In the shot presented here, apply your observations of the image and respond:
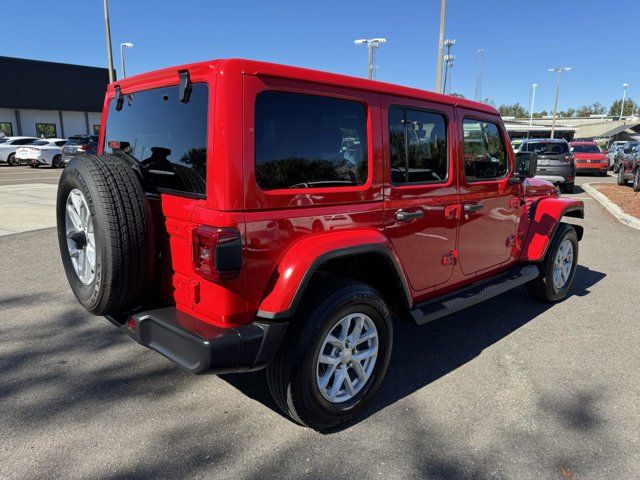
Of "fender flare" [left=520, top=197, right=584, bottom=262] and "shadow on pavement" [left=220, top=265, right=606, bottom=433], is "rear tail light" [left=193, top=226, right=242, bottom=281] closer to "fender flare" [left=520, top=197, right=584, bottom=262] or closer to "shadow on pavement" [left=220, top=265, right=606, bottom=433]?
"shadow on pavement" [left=220, top=265, right=606, bottom=433]

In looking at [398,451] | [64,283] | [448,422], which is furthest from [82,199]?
[64,283]

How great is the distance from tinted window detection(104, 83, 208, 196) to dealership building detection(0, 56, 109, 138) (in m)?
36.3

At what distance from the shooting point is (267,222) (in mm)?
2402

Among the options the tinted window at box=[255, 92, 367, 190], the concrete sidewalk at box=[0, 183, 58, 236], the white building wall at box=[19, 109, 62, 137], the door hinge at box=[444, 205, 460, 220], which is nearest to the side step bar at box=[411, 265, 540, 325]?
the door hinge at box=[444, 205, 460, 220]

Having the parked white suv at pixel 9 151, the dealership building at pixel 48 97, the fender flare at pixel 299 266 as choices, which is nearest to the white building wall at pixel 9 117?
the dealership building at pixel 48 97

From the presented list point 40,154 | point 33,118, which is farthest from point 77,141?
point 33,118

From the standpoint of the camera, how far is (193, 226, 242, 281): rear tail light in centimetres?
224

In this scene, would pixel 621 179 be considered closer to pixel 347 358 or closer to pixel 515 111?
pixel 347 358

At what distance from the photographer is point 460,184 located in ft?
11.9

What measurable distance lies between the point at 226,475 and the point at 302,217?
1356 millimetres

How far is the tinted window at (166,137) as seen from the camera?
8.05 ft

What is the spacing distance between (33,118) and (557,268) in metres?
39.9

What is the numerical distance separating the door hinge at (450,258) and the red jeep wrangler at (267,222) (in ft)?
0.23

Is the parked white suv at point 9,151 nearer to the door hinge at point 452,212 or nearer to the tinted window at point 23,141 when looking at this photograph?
the tinted window at point 23,141
